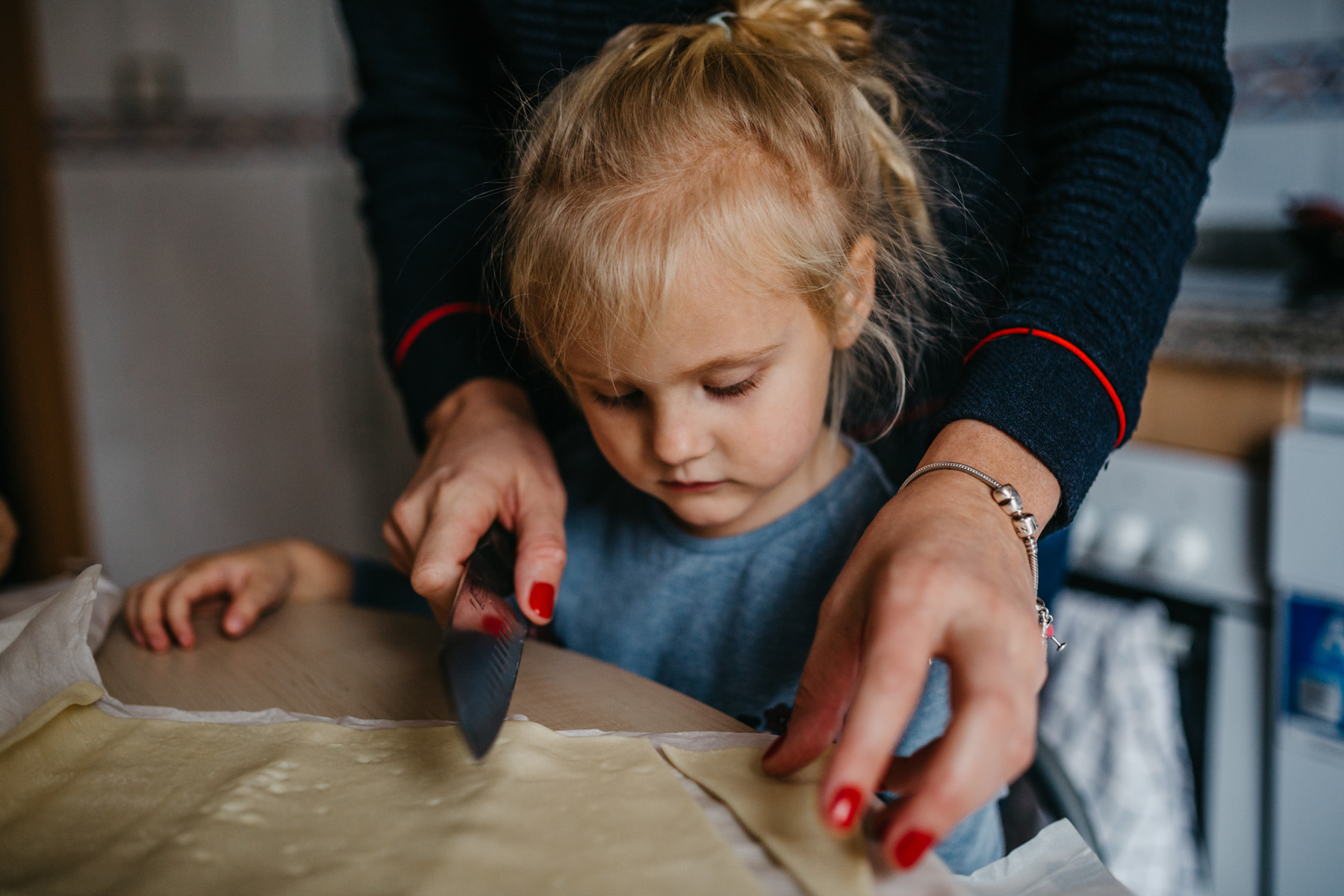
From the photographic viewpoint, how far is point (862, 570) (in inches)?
16.9

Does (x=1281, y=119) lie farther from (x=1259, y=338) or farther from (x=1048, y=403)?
(x=1048, y=403)

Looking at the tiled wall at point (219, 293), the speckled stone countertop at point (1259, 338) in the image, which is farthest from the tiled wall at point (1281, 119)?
the tiled wall at point (219, 293)

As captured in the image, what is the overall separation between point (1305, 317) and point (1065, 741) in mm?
616

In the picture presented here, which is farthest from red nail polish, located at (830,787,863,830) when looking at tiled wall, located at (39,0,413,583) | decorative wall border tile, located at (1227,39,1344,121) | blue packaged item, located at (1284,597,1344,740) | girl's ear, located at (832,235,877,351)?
tiled wall, located at (39,0,413,583)

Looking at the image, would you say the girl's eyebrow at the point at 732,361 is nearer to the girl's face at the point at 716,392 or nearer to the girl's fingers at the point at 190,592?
the girl's face at the point at 716,392

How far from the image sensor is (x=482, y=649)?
1.50 feet

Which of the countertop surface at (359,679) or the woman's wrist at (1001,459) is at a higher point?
the woman's wrist at (1001,459)

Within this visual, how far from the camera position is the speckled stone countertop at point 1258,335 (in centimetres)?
100

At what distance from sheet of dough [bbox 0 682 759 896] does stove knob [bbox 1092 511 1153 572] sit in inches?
38.2

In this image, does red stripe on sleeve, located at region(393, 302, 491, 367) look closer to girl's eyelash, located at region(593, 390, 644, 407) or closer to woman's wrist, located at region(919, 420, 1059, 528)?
girl's eyelash, located at region(593, 390, 644, 407)

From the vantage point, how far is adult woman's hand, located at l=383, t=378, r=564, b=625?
590mm

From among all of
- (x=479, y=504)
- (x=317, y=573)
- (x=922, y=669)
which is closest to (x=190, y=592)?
(x=317, y=573)

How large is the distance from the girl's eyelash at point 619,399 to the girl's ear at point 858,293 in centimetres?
16

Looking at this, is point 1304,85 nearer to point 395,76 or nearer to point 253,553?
point 395,76
